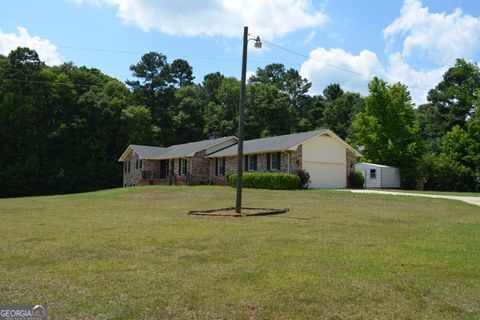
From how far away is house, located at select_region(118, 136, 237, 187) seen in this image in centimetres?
3784

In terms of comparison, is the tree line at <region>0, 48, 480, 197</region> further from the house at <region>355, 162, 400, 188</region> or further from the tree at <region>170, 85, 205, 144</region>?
the house at <region>355, 162, 400, 188</region>

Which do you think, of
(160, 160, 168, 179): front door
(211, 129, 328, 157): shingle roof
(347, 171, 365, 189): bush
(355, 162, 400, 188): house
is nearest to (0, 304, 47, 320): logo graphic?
(211, 129, 328, 157): shingle roof

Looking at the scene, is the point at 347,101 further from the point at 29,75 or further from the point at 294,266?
the point at 294,266

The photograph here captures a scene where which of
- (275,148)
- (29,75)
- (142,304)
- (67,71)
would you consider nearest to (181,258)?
(142,304)

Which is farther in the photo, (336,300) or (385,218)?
(385,218)

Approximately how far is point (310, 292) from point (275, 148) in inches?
1005

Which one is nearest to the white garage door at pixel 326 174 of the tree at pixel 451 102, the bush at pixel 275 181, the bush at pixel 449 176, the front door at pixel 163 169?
the bush at pixel 275 181

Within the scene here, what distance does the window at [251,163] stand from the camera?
3366 cm

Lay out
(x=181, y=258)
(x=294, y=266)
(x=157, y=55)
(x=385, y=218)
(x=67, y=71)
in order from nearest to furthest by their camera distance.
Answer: (x=294, y=266) → (x=181, y=258) → (x=385, y=218) → (x=67, y=71) → (x=157, y=55)

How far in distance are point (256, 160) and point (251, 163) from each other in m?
0.63

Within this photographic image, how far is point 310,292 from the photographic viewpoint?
17.8 ft

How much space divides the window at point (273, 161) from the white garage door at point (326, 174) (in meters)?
1.82

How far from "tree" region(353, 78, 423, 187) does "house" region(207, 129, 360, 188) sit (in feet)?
33.7

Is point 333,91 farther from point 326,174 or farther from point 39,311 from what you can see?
point 39,311
